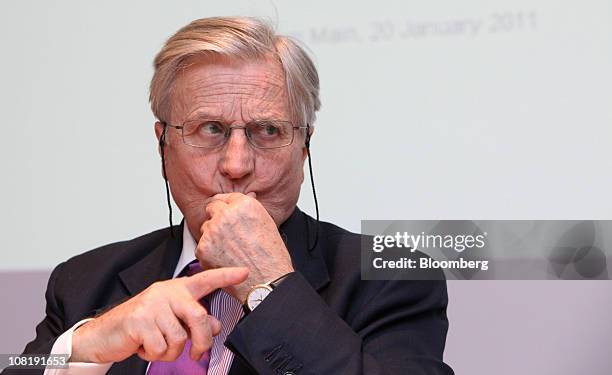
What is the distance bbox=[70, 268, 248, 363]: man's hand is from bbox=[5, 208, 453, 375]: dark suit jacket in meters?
0.09

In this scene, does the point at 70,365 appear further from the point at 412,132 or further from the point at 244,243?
the point at 412,132

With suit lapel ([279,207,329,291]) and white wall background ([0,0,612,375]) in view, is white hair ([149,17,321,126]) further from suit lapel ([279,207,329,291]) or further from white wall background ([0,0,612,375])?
white wall background ([0,0,612,375])

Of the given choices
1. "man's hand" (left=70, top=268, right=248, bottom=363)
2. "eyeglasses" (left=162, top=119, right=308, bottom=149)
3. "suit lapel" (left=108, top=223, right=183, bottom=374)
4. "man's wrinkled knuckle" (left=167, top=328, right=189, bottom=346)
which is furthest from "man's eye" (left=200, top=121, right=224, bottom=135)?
"man's wrinkled knuckle" (left=167, top=328, right=189, bottom=346)

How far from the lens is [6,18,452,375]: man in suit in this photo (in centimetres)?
177

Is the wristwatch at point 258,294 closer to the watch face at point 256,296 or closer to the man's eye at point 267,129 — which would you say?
the watch face at point 256,296

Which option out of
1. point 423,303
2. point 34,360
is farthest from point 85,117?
point 423,303

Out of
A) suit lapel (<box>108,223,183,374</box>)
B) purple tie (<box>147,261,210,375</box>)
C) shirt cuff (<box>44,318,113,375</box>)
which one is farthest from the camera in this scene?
suit lapel (<box>108,223,183,374</box>)

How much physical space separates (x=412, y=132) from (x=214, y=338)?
28.7 inches

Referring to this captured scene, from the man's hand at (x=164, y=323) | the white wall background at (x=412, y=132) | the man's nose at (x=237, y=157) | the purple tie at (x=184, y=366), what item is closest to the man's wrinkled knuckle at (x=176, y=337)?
the man's hand at (x=164, y=323)

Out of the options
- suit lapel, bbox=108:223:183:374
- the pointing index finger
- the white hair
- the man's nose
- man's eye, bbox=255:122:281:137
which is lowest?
suit lapel, bbox=108:223:183:374

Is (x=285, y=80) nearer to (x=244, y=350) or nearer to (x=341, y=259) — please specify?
(x=341, y=259)

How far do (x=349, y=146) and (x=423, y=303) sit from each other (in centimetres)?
54

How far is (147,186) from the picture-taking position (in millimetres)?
2611

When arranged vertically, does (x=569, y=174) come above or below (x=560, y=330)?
above
